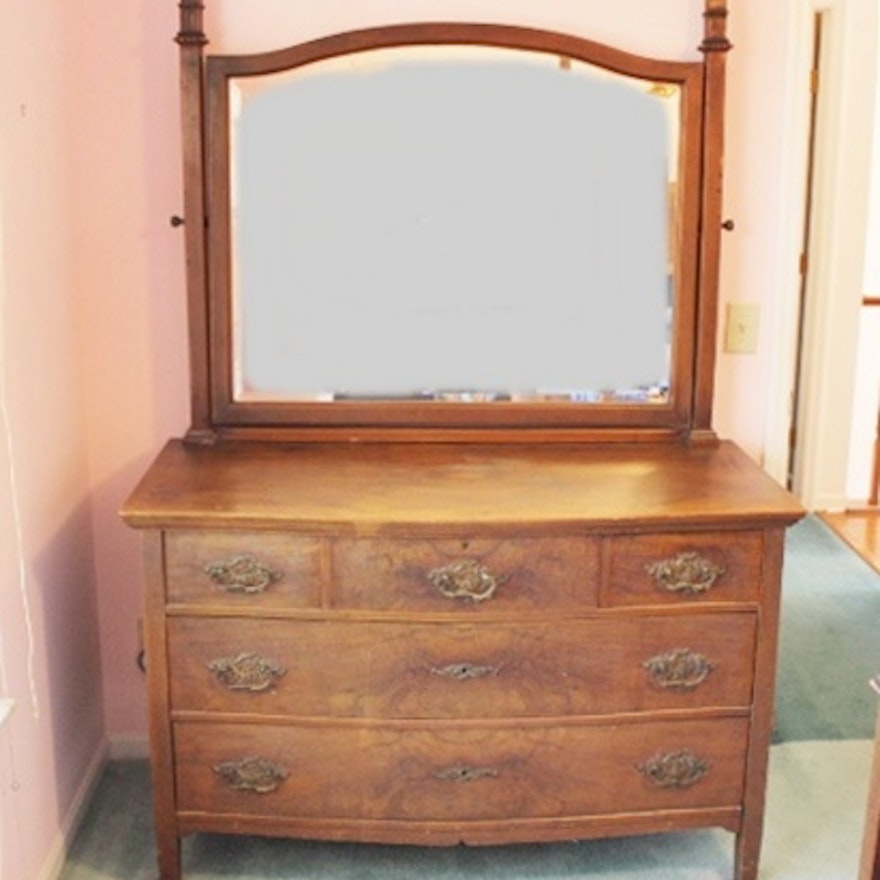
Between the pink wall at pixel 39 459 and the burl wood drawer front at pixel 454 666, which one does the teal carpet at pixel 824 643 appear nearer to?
→ the burl wood drawer front at pixel 454 666

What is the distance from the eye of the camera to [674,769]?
76.9 inches

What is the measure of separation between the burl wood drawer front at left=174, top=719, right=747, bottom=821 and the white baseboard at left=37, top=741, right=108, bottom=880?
11.9 inches

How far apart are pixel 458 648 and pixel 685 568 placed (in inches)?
16.1

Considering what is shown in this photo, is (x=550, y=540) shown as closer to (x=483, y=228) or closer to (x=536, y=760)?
(x=536, y=760)

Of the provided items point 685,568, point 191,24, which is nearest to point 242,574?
point 685,568

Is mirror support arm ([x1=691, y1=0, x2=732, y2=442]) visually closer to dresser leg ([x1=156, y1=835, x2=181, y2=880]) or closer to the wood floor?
the wood floor

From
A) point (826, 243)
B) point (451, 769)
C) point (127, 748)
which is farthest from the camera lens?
point (127, 748)

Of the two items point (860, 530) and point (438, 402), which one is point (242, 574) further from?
point (860, 530)

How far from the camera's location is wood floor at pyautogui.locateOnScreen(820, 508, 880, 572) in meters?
2.49

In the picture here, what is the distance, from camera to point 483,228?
6.98 ft

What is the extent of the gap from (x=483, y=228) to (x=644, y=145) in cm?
35

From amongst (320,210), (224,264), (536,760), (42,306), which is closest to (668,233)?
(320,210)

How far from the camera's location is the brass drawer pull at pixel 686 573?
72.4 inches

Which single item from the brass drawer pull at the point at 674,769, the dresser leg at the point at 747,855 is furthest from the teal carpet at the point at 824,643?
the brass drawer pull at the point at 674,769
